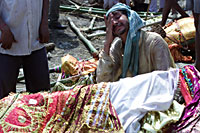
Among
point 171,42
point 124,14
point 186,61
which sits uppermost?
point 124,14

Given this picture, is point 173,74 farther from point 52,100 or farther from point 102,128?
point 52,100

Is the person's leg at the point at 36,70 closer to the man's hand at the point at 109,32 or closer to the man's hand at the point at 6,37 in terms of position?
the man's hand at the point at 6,37

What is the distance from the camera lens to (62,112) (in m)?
2.14

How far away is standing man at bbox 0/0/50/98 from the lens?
8.91 feet

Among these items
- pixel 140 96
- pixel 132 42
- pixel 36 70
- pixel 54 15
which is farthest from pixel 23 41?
pixel 54 15

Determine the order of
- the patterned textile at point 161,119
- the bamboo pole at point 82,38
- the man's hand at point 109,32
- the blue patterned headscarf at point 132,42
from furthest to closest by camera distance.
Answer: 1. the bamboo pole at point 82,38
2. the man's hand at point 109,32
3. the blue patterned headscarf at point 132,42
4. the patterned textile at point 161,119

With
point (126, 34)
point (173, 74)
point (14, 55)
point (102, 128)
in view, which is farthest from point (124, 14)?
point (102, 128)

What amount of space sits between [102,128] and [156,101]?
1.43 ft

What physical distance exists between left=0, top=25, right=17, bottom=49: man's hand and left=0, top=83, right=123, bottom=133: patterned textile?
0.63 meters

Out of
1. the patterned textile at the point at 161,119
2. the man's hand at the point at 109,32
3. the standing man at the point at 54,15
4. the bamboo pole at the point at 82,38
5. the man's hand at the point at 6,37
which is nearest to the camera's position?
the patterned textile at the point at 161,119

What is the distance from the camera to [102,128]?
2045mm

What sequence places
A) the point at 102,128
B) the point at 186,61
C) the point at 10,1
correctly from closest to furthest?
the point at 102,128
the point at 10,1
the point at 186,61

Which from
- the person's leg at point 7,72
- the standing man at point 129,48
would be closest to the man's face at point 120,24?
the standing man at point 129,48

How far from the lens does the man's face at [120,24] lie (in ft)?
9.68
